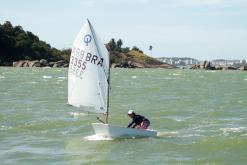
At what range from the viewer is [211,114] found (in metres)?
38.6

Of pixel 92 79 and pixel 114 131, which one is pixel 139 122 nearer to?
pixel 114 131

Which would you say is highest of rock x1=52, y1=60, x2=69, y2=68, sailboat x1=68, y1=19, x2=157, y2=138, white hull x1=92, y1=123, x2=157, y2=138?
sailboat x1=68, y1=19, x2=157, y2=138

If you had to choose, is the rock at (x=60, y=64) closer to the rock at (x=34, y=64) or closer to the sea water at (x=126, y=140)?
the rock at (x=34, y=64)

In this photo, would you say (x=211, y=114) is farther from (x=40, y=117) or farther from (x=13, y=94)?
(x=13, y=94)

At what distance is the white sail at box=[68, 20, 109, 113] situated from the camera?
25.2 metres

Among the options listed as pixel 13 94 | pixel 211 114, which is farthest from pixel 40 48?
pixel 211 114

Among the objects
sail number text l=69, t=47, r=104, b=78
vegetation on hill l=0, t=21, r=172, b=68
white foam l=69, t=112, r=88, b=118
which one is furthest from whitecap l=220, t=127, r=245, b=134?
vegetation on hill l=0, t=21, r=172, b=68

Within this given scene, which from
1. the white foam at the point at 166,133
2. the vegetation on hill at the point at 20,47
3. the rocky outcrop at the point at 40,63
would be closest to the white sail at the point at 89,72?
the white foam at the point at 166,133

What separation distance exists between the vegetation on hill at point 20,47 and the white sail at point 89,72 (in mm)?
141092

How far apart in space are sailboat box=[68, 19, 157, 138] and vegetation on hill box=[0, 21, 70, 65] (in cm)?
14114

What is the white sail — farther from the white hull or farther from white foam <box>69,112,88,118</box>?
white foam <box>69,112,88,118</box>

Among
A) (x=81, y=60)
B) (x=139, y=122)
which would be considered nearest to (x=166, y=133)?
(x=139, y=122)

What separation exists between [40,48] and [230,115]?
144027 millimetres

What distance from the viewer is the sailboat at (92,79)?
25.1 metres
